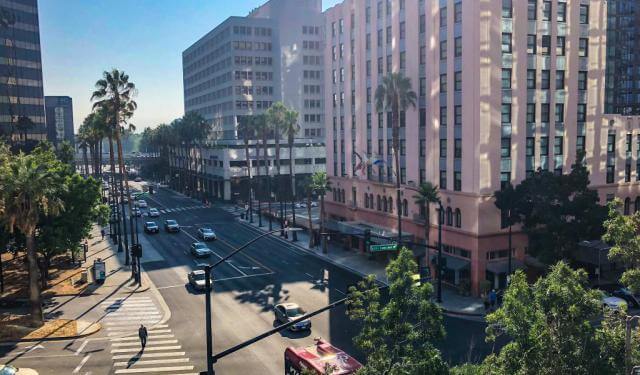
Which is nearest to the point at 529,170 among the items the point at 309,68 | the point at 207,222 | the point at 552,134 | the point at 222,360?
the point at 552,134

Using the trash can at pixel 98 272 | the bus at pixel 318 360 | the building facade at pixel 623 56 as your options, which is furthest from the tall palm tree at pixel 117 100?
the building facade at pixel 623 56

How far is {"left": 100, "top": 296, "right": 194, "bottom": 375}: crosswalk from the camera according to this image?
108ft

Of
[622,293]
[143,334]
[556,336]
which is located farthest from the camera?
[622,293]

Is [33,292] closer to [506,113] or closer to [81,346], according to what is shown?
[81,346]

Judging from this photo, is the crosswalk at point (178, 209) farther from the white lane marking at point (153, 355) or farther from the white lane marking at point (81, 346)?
the white lane marking at point (153, 355)

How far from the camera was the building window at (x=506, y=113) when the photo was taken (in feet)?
163

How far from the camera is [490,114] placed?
49.1 meters

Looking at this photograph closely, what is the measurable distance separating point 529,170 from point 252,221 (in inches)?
1978

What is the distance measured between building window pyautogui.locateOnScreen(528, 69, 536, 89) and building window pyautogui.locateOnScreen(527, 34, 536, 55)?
64.5 inches

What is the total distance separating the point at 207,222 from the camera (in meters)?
91.4

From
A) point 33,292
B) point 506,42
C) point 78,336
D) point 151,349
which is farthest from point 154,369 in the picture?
point 506,42

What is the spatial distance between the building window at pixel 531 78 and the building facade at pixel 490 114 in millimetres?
148

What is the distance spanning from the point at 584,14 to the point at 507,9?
9.54m

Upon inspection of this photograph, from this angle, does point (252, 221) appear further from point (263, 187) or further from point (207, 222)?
point (263, 187)
